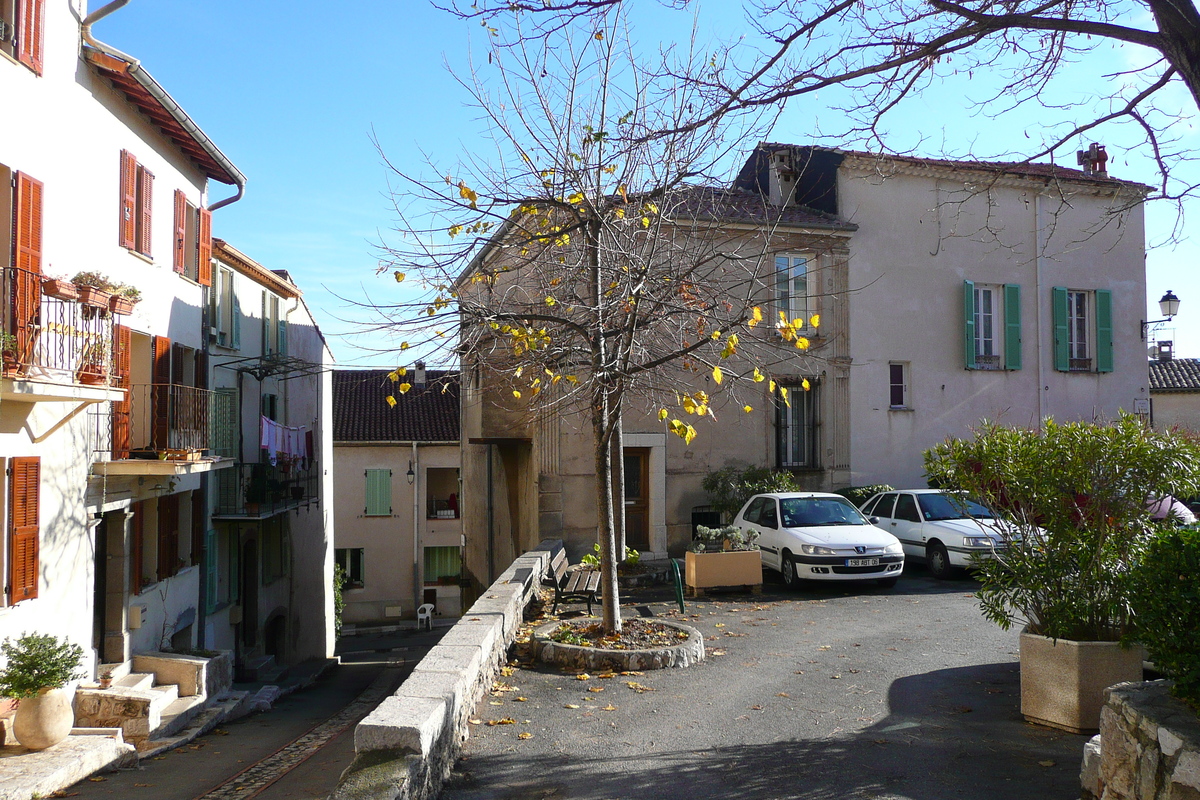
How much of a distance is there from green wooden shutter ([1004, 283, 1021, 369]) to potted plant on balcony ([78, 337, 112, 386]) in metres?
17.8

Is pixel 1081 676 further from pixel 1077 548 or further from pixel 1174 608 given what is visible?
pixel 1174 608

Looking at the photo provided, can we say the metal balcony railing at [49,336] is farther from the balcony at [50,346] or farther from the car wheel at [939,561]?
the car wheel at [939,561]

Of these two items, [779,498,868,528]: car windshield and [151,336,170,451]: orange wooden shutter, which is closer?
[779,498,868,528]: car windshield

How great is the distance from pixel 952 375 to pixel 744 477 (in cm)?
595

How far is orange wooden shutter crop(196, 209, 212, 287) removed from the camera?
16625 mm

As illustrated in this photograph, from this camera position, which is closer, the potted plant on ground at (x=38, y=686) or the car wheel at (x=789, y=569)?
the potted plant on ground at (x=38, y=686)

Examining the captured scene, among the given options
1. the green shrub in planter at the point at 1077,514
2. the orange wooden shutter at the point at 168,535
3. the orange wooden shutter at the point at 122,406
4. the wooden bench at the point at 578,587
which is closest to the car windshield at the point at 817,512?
the wooden bench at the point at 578,587

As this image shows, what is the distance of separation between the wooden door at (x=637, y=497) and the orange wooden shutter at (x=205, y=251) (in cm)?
846

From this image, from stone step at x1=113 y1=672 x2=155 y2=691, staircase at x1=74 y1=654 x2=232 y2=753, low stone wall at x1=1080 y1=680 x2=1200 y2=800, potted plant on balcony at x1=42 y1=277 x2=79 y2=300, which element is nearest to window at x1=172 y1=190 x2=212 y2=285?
potted plant on balcony at x1=42 y1=277 x2=79 y2=300

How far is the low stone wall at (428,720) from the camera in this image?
4473 millimetres

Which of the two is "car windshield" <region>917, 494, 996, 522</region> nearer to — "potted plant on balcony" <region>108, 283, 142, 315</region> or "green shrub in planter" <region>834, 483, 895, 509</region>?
"green shrub in planter" <region>834, 483, 895, 509</region>

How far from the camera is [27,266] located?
10445 mm

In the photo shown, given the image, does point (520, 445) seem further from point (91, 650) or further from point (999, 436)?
point (999, 436)

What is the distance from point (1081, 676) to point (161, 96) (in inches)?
538
